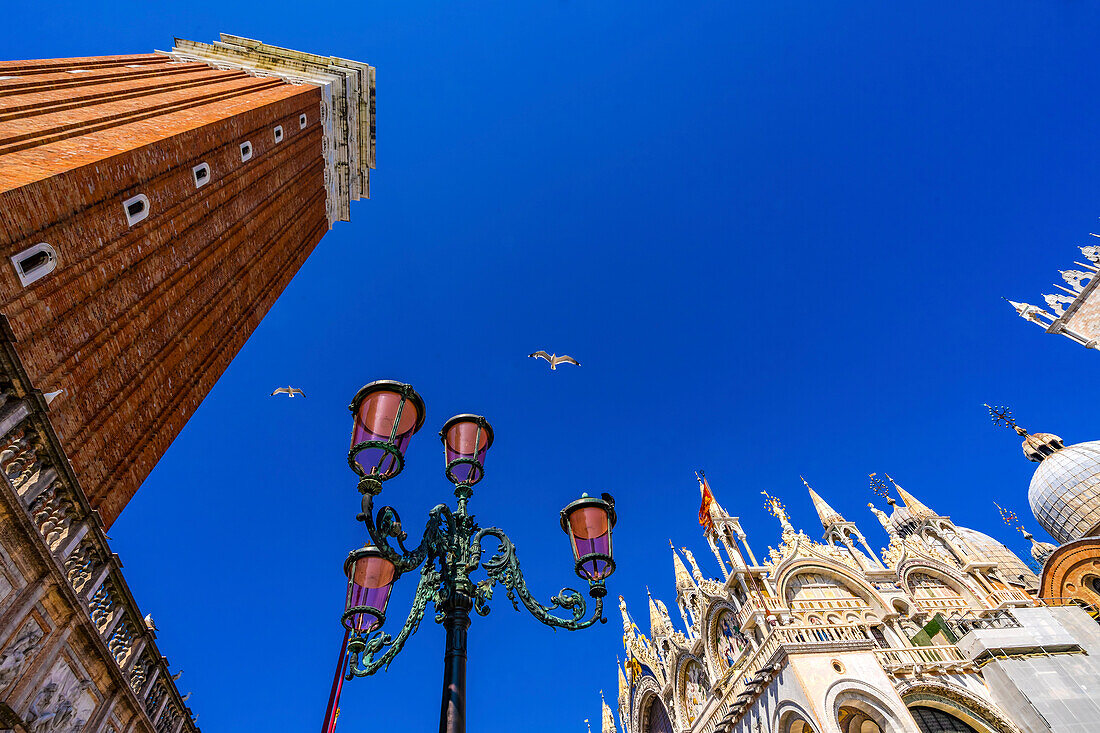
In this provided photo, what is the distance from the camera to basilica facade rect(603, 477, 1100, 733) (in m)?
17.5

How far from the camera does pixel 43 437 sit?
30.4 feet

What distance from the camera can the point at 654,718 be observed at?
34.0 metres

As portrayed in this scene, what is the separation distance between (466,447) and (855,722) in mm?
19608

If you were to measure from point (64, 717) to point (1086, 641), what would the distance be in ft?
89.9

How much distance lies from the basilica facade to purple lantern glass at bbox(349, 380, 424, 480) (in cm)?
1760

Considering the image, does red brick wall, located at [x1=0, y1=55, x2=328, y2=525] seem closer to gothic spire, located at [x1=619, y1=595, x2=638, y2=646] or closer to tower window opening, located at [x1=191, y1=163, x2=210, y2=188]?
tower window opening, located at [x1=191, y1=163, x2=210, y2=188]

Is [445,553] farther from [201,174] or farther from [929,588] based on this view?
[929,588]

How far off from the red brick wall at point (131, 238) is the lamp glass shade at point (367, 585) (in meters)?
10.2

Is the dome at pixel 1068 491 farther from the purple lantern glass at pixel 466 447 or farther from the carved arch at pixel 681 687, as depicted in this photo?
the purple lantern glass at pixel 466 447

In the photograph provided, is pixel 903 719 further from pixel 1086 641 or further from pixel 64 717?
pixel 64 717

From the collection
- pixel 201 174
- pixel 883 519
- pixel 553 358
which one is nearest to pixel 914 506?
pixel 883 519

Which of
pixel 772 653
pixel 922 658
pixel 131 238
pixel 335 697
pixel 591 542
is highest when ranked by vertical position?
pixel 131 238

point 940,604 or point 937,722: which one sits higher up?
point 940,604

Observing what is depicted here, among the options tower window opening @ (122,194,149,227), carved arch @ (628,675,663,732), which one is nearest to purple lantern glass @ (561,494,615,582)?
tower window opening @ (122,194,149,227)
